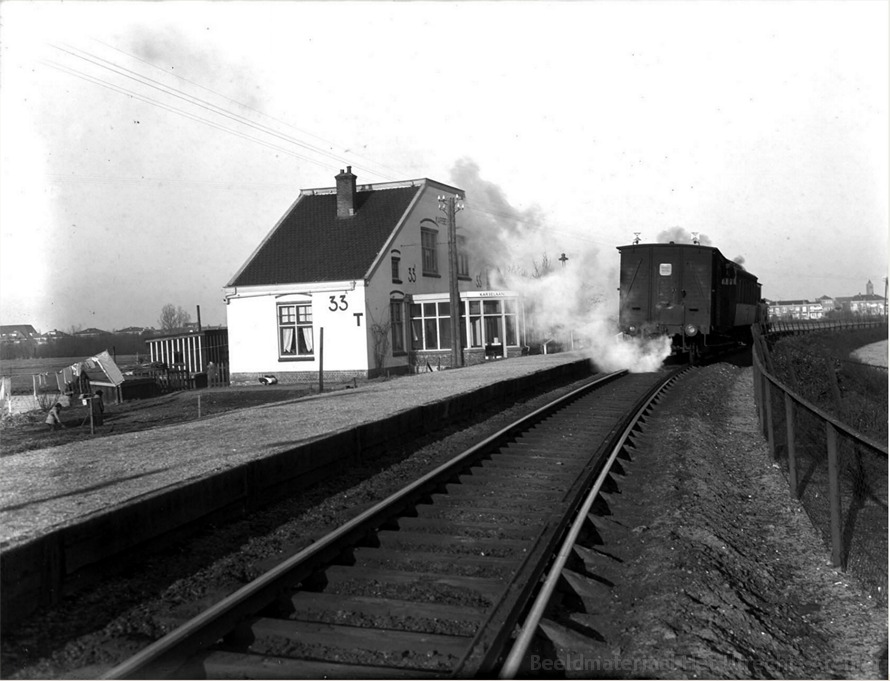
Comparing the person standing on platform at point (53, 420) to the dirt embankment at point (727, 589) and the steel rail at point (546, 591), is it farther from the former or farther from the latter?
the dirt embankment at point (727, 589)

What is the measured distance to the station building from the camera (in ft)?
104

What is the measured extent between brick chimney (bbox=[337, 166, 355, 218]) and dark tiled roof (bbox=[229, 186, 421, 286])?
301 millimetres

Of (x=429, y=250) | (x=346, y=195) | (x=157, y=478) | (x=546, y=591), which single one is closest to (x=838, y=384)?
(x=157, y=478)

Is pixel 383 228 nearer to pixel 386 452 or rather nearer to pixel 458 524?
pixel 386 452

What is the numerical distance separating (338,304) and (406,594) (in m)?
27.1

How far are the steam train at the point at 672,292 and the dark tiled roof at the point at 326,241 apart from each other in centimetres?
1163

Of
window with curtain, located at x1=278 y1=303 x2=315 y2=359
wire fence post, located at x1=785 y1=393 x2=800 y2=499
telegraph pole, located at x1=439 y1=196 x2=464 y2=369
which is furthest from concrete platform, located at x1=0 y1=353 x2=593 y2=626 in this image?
window with curtain, located at x1=278 y1=303 x2=315 y2=359

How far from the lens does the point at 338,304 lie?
104ft

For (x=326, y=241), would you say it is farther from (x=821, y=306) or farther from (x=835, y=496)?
(x=821, y=306)

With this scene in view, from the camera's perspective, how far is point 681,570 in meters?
5.57

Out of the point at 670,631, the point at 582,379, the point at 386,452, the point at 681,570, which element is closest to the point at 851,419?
the point at 582,379

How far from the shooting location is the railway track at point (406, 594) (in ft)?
12.9

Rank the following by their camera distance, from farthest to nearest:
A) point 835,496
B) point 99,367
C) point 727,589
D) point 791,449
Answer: point 99,367 < point 791,449 < point 835,496 < point 727,589

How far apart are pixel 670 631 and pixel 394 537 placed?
241 cm
